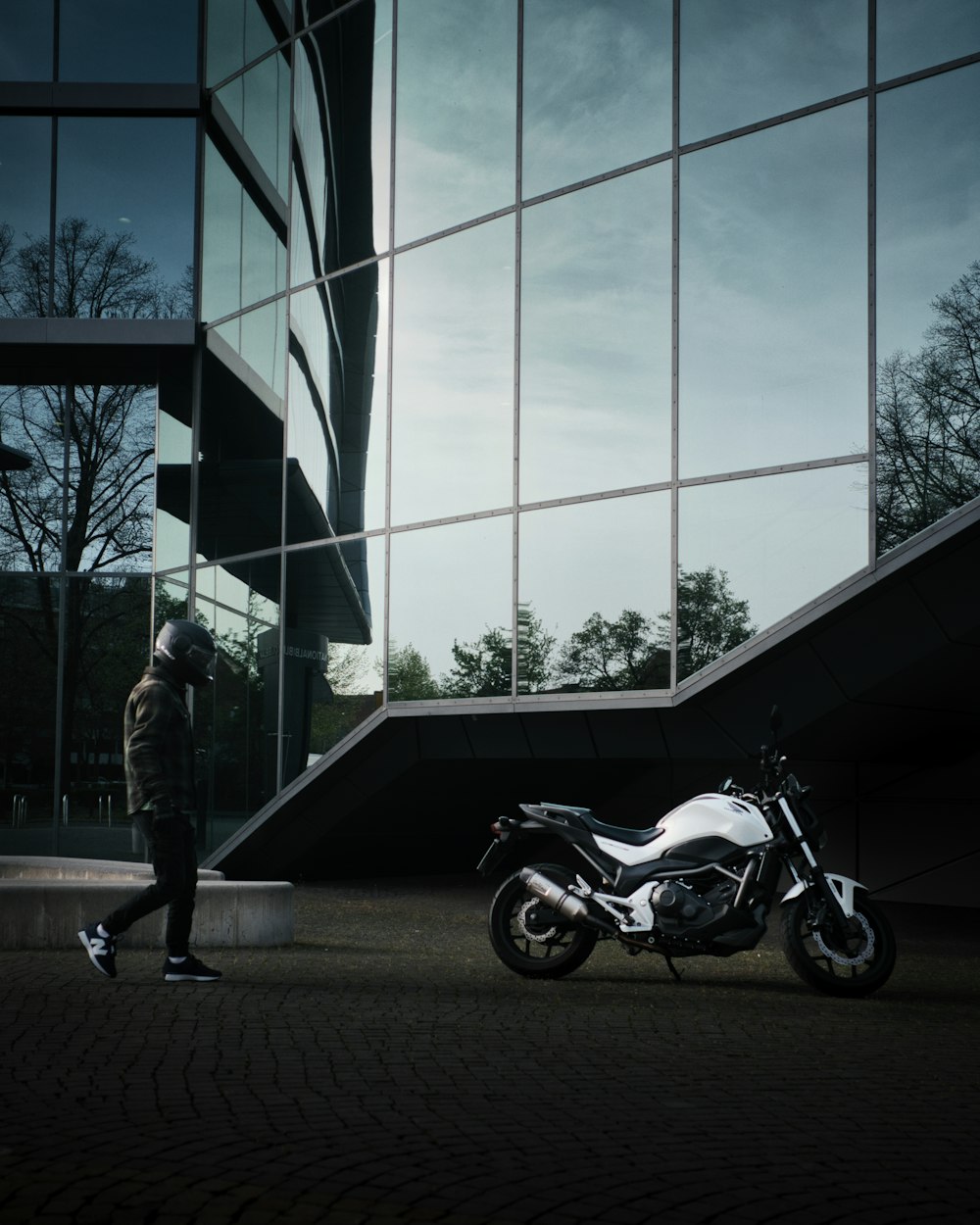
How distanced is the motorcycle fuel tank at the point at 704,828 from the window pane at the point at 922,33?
6008mm

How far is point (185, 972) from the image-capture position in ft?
25.6

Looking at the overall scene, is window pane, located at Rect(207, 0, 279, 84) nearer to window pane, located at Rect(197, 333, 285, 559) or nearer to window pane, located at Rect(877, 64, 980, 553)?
window pane, located at Rect(197, 333, 285, 559)

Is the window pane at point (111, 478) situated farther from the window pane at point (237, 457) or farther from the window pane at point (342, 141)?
the window pane at point (342, 141)

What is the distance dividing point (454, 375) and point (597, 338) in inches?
75.7

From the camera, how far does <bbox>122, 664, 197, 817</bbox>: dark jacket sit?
7863 mm

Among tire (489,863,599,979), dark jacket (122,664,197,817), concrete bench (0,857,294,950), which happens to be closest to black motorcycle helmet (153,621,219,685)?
dark jacket (122,664,197,817)

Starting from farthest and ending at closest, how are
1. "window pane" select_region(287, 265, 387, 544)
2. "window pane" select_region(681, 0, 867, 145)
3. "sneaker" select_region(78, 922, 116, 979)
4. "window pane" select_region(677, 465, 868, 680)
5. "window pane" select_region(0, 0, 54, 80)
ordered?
"window pane" select_region(0, 0, 54, 80) → "window pane" select_region(287, 265, 387, 544) → "window pane" select_region(681, 0, 867, 145) → "window pane" select_region(677, 465, 868, 680) → "sneaker" select_region(78, 922, 116, 979)

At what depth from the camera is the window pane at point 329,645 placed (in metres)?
15.1

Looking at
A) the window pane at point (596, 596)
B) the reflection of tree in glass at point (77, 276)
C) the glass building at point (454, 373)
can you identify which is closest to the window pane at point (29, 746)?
the glass building at point (454, 373)

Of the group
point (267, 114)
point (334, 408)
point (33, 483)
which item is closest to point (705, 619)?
point (334, 408)

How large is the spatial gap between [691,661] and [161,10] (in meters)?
13.3

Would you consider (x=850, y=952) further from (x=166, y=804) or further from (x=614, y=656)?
(x=614, y=656)

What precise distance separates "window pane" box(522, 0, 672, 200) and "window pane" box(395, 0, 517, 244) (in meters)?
0.34

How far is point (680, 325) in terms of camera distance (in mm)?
12500
